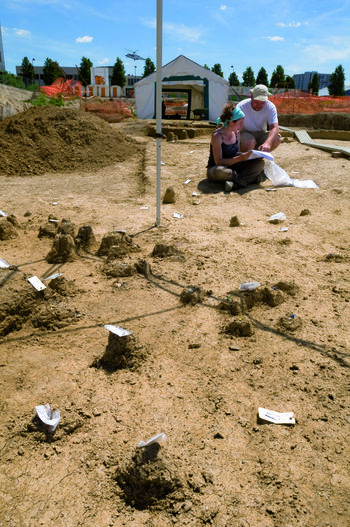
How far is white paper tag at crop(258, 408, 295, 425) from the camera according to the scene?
1.79 metres

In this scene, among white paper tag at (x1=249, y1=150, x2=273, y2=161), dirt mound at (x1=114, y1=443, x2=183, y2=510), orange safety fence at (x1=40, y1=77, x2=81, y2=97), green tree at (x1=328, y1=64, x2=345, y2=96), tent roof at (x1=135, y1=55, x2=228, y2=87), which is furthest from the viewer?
green tree at (x1=328, y1=64, x2=345, y2=96)

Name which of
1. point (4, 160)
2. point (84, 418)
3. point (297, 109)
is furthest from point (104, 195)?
point (297, 109)

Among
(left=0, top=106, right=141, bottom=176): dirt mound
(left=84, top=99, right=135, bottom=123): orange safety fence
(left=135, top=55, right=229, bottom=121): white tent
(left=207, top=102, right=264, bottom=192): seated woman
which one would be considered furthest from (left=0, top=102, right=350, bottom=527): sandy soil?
(left=135, top=55, right=229, bottom=121): white tent

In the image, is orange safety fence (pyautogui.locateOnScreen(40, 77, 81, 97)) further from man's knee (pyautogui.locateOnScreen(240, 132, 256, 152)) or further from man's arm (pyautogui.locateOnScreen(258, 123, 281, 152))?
man's arm (pyautogui.locateOnScreen(258, 123, 281, 152))

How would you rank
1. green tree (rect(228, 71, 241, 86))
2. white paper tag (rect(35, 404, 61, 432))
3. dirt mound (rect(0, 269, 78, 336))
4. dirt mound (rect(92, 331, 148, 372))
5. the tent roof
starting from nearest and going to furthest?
white paper tag (rect(35, 404, 61, 432)) < dirt mound (rect(92, 331, 148, 372)) < dirt mound (rect(0, 269, 78, 336)) < the tent roof < green tree (rect(228, 71, 241, 86))

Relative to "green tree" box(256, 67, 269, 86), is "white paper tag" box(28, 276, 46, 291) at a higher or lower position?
lower

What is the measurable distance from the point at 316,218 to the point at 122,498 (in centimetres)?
392

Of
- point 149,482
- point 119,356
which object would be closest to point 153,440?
point 149,482

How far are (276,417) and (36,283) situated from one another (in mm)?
1819

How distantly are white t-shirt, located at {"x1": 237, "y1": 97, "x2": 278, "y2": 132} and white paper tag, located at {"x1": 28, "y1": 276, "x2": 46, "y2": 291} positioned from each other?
4587 mm

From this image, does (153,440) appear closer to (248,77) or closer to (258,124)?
(258,124)

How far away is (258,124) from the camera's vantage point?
247 inches

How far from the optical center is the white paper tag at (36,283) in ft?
8.90

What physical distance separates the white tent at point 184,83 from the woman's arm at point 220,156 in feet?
47.1
